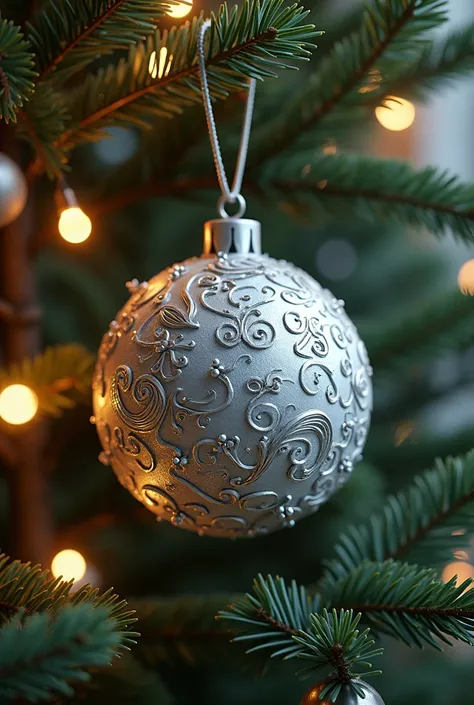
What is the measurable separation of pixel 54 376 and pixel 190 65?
340 millimetres

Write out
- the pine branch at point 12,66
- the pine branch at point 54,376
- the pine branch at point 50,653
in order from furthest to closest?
the pine branch at point 54,376, the pine branch at point 12,66, the pine branch at point 50,653

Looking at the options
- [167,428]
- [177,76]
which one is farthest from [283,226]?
[167,428]

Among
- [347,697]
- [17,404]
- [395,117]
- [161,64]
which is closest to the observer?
[347,697]

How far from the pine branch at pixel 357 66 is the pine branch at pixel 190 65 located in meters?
0.09

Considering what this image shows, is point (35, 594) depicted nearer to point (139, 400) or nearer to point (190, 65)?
point (139, 400)

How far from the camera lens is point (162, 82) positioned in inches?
22.7

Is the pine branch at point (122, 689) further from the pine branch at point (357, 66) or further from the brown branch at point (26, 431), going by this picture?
the pine branch at point (357, 66)

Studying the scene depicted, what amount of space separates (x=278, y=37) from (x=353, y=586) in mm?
445

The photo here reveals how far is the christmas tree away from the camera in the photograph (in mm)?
503

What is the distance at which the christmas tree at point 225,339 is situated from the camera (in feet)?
1.65

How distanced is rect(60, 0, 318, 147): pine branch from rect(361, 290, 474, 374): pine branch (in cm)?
39

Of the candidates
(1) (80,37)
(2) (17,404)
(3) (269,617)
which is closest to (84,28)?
(1) (80,37)

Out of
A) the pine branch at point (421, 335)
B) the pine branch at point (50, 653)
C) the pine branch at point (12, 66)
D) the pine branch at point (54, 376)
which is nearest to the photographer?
the pine branch at point (50, 653)

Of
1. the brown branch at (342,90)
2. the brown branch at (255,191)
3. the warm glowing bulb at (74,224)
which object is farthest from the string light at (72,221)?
the brown branch at (342,90)
